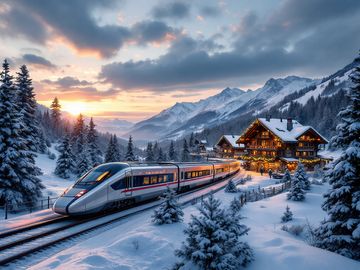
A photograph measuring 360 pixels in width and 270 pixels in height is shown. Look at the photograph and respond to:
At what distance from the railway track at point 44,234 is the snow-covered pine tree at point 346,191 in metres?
4.87

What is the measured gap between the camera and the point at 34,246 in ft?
37.5

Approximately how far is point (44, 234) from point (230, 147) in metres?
79.4

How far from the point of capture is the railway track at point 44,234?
10.7 m

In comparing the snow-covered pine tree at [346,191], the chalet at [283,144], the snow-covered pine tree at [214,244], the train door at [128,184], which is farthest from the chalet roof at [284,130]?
the snow-covered pine tree at [214,244]

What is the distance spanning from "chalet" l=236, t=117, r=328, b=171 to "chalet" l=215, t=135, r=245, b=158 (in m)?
22.9

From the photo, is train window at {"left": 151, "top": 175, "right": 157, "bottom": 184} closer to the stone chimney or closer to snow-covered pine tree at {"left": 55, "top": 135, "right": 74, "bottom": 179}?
snow-covered pine tree at {"left": 55, "top": 135, "right": 74, "bottom": 179}

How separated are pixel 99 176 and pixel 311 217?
13.4 m

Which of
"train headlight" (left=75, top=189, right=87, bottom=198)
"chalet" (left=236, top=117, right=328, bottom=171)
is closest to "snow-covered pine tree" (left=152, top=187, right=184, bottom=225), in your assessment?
"train headlight" (left=75, top=189, right=87, bottom=198)

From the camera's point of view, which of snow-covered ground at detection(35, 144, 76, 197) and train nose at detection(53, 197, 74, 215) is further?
snow-covered ground at detection(35, 144, 76, 197)

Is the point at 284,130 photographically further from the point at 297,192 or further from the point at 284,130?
the point at 297,192

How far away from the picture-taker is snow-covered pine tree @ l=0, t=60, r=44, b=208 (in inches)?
773

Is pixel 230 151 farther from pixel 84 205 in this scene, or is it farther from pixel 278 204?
pixel 84 205

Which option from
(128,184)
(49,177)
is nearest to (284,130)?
(49,177)

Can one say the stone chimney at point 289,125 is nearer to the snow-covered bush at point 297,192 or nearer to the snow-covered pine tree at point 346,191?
the snow-covered bush at point 297,192
